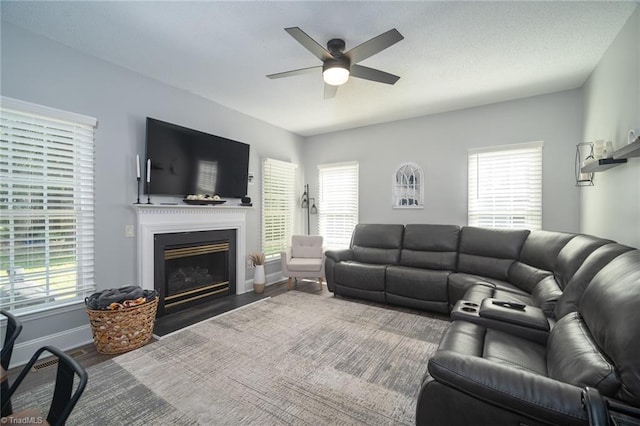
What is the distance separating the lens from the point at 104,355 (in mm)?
2465

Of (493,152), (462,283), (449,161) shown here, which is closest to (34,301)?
(462,283)

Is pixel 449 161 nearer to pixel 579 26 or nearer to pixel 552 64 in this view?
pixel 552 64

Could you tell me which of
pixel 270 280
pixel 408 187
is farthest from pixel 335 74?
pixel 270 280

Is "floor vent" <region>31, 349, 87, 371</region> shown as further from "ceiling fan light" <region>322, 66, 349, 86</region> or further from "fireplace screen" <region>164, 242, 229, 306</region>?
"ceiling fan light" <region>322, 66, 349, 86</region>

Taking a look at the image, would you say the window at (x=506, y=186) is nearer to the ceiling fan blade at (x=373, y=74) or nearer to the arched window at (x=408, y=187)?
the arched window at (x=408, y=187)

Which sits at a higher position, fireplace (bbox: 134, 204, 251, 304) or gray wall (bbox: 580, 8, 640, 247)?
gray wall (bbox: 580, 8, 640, 247)

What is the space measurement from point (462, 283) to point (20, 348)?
4279 mm

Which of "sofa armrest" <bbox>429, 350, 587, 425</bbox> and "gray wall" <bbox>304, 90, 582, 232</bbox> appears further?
"gray wall" <bbox>304, 90, 582, 232</bbox>

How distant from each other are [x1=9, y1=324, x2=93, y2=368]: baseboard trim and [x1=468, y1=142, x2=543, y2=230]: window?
4.88m

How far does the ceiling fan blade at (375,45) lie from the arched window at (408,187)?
8.71 feet

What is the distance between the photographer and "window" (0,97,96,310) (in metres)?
2.28

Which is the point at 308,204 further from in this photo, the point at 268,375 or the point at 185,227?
the point at 268,375

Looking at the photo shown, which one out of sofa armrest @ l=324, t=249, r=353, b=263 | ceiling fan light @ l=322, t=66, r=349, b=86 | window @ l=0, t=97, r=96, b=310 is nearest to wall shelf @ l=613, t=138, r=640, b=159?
ceiling fan light @ l=322, t=66, r=349, b=86

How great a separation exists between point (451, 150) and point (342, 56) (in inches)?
108
